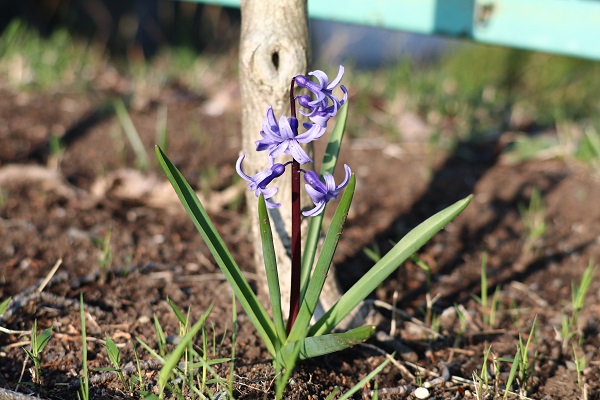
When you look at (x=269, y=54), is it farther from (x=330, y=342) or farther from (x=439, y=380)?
(x=439, y=380)

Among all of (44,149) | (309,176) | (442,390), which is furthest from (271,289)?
(44,149)

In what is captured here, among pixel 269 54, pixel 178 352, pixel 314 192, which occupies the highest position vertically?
pixel 269 54

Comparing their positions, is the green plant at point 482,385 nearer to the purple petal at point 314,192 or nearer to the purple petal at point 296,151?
the purple petal at point 314,192

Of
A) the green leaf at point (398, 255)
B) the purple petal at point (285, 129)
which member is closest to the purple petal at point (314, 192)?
the purple petal at point (285, 129)

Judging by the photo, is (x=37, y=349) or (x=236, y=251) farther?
(x=236, y=251)

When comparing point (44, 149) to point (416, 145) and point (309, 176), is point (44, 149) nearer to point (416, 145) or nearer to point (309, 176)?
point (416, 145)

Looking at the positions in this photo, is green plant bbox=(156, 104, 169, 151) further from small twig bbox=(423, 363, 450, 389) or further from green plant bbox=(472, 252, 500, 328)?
small twig bbox=(423, 363, 450, 389)

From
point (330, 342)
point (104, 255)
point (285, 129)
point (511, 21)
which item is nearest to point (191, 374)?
point (330, 342)

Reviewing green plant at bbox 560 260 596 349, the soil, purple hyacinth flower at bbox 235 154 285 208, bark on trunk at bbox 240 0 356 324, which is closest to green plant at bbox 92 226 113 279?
the soil
